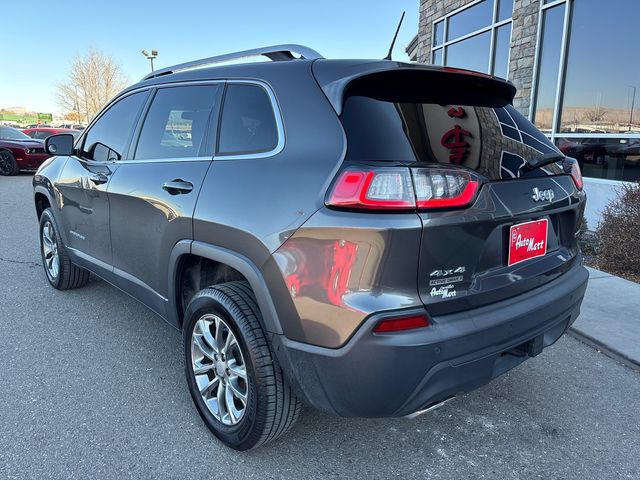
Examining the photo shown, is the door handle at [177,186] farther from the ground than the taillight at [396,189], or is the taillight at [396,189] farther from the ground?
the taillight at [396,189]

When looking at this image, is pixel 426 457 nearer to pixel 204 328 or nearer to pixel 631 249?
pixel 204 328

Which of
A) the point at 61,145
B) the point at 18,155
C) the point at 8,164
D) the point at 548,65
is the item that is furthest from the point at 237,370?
the point at 8,164

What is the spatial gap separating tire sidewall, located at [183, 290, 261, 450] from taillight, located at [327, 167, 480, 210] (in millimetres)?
779

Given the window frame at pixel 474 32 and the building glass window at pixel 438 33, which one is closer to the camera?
the window frame at pixel 474 32

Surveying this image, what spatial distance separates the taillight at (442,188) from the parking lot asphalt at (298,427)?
1268mm

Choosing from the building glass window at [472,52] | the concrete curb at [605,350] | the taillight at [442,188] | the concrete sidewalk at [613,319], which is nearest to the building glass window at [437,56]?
the building glass window at [472,52]

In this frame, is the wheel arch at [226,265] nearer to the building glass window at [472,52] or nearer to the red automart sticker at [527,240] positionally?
the red automart sticker at [527,240]

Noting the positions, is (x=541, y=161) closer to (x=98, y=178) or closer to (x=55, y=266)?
(x=98, y=178)

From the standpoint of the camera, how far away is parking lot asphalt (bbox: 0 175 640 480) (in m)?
2.26

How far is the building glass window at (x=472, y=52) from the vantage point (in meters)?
9.44

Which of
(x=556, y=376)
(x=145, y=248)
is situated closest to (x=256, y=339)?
(x=145, y=248)

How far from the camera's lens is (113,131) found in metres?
3.58

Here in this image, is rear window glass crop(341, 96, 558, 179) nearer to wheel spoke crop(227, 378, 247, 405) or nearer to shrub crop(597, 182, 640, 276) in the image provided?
wheel spoke crop(227, 378, 247, 405)

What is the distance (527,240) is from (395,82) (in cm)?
91
